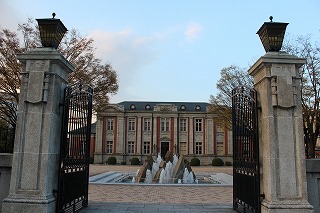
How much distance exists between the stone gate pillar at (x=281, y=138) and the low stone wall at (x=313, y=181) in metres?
0.38

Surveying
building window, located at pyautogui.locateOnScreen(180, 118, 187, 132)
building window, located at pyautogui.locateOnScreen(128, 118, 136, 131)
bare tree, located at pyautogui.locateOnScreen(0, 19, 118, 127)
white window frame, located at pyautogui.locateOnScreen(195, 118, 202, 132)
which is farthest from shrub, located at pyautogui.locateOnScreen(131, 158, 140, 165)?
bare tree, located at pyautogui.locateOnScreen(0, 19, 118, 127)

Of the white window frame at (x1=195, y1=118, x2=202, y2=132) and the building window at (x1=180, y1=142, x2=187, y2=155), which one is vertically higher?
the white window frame at (x1=195, y1=118, x2=202, y2=132)

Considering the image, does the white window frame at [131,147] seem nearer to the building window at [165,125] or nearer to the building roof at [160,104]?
the building window at [165,125]

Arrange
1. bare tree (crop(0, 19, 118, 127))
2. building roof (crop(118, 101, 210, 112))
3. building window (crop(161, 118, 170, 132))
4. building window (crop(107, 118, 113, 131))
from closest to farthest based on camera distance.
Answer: bare tree (crop(0, 19, 118, 127)) < building window (crop(107, 118, 113, 131)) < building window (crop(161, 118, 170, 132)) < building roof (crop(118, 101, 210, 112))

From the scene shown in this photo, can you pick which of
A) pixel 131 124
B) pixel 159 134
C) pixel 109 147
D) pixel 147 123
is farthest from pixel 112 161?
pixel 159 134

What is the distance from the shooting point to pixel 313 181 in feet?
18.3

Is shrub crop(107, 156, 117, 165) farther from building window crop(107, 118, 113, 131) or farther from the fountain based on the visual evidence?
the fountain

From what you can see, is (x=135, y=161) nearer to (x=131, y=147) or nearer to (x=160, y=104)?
(x=131, y=147)

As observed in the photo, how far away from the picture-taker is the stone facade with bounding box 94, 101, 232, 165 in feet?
143

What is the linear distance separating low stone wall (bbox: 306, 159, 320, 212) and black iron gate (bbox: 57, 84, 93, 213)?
477cm

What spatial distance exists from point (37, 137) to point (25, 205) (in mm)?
1237

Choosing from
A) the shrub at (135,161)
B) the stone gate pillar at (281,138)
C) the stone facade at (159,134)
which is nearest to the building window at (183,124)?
the stone facade at (159,134)

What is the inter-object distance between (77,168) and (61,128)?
1.12m

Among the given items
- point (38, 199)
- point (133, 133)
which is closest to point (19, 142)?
point (38, 199)
